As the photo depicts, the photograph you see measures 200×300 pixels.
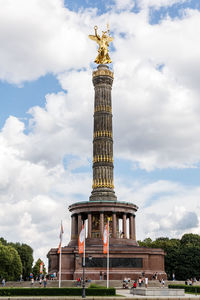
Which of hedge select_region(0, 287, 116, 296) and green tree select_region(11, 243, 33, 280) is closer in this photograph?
hedge select_region(0, 287, 116, 296)

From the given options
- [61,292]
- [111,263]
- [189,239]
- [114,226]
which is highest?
[114,226]

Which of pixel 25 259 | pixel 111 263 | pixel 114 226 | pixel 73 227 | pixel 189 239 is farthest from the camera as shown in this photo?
pixel 25 259

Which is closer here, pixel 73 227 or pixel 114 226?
pixel 114 226

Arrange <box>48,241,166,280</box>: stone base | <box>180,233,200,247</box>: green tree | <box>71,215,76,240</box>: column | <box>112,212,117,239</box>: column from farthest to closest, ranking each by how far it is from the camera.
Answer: <box>180,233,200,247</box>: green tree → <box>71,215,76,240</box>: column → <box>112,212,117,239</box>: column → <box>48,241,166,280</box>: stone base

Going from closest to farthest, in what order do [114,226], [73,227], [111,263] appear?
[111,263] < [114,226] < [73,227]

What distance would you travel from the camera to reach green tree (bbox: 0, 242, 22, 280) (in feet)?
227

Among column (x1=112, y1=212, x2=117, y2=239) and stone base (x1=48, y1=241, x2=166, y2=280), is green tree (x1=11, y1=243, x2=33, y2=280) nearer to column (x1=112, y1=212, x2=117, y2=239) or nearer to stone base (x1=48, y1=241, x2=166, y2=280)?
stone base (x1=48, y1=241, x2=166, y2=280)

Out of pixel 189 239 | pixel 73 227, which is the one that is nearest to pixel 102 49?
pixel 73 227

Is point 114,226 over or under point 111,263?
over

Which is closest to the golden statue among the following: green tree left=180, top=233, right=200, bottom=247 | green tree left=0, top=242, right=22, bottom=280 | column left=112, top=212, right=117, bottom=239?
column left=112, top=212, right=117, bottom=239

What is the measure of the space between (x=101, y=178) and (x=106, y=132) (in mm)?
7426

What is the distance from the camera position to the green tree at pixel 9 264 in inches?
2721

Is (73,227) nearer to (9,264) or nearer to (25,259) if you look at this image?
(9,264)

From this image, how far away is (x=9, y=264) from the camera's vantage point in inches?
2756
